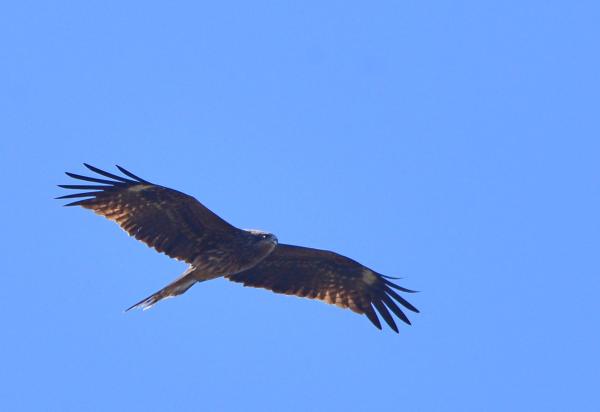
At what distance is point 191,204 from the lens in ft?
59.3

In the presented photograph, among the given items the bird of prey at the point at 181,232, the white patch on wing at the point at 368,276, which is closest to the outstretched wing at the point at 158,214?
the bird of prey at the point at 181,232

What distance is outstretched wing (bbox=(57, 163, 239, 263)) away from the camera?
1809 centimetres

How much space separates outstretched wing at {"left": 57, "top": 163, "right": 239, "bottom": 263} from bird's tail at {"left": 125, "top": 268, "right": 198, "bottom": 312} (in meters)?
0.30

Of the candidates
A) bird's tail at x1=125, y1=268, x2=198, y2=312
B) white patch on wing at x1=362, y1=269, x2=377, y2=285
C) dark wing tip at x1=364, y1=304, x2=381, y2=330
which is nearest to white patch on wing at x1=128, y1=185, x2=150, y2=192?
bird's tail at x1=125, y1=268, x2=198, y2=312

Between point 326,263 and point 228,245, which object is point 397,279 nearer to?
point 326,263

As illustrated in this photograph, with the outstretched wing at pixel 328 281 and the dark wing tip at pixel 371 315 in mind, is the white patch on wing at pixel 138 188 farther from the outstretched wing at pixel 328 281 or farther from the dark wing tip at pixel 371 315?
the dark wing tip at pixel 371 315

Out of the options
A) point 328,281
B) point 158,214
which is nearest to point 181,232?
point 158,214

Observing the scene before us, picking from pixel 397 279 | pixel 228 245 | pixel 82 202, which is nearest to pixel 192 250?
pixel 228 245

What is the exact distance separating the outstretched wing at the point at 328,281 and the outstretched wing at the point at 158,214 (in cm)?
87

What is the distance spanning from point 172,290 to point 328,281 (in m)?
2.58

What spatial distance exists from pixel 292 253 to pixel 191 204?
1735 mm

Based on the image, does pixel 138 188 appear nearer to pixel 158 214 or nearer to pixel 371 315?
pixel 158 214

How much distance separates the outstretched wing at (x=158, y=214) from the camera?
18.1 metres

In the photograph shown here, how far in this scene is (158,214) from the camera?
1823cm
